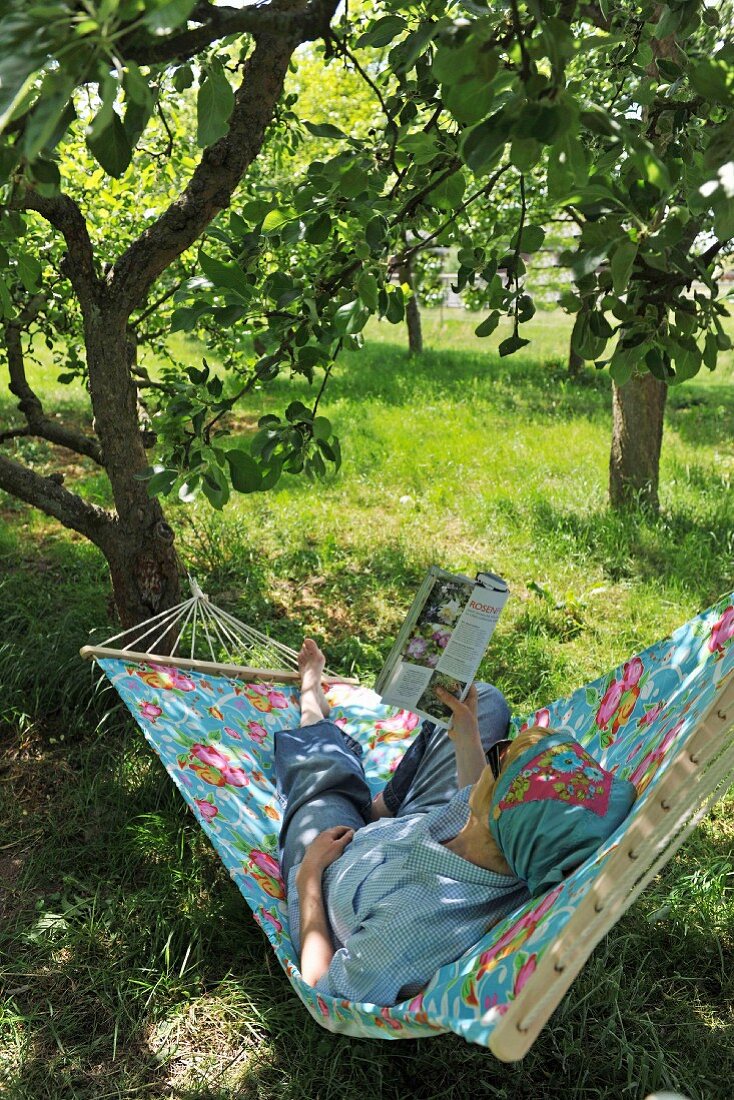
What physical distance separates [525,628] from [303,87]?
24.2ft

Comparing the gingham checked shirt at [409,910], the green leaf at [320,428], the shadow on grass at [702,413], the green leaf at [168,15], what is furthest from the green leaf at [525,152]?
the shadow on grass at [702,413]

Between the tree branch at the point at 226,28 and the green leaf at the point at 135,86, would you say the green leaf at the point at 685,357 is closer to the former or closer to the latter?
the tree branch at the point at 226,28

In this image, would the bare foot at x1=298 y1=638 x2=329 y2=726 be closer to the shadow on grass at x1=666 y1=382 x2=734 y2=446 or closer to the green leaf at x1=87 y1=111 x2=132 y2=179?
the green leaf at x1=87 y1=111 x2=132 y2=179

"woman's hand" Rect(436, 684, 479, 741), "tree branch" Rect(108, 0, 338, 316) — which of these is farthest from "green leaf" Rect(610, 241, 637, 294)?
"tree branch" Rect(108, 0, 338, 316)

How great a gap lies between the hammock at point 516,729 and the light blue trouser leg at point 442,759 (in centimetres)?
18

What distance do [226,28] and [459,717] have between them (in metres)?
1.58

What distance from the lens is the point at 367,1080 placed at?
204cm

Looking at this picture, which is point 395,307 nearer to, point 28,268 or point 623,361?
point 623,361

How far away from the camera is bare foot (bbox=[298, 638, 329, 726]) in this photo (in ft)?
10.0

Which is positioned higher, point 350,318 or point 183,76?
point 183,76

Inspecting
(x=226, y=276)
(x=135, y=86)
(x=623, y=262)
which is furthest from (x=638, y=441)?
(x=135, y=86)

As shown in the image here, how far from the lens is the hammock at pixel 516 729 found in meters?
1.48

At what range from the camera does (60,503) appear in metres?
3.31

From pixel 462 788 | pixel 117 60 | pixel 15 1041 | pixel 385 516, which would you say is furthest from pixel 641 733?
pixel 385 516
